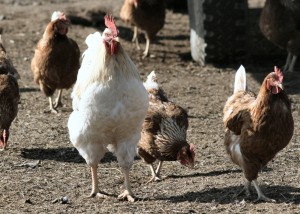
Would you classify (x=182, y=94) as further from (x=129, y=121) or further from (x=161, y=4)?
(x=129, y=121)

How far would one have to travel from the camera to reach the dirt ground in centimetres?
631

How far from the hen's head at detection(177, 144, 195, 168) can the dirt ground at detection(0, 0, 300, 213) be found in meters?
0.19

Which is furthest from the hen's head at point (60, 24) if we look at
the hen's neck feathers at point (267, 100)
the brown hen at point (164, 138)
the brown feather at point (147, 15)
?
the hen's neck feathers at point (267, 100)

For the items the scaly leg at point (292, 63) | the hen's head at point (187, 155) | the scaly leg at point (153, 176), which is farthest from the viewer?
the scaly leg at point (292, 63)

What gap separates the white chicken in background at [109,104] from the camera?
6098mm

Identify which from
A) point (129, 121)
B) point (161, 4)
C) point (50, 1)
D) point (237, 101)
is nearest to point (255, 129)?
point (237, 101)

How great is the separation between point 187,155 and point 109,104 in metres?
1.26

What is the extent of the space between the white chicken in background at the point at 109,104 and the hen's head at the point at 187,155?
0.68 meters

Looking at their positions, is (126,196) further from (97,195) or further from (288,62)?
(288,62)

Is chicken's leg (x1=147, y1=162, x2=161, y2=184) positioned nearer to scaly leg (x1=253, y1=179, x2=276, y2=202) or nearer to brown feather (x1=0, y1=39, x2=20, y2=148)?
scaly leg (x1=253, y1=179, x2=276, y2=202)

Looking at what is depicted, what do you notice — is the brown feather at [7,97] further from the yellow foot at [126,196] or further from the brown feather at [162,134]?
the yellow foot at [126,196]

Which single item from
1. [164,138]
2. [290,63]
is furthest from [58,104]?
[290,63]

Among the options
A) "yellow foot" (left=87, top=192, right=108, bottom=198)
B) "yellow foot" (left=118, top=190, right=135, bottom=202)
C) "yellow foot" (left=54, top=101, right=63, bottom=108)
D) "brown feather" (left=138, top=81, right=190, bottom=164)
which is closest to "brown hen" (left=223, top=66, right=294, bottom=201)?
"brown feather" (left=138, top=81, right=190, bottom=164)

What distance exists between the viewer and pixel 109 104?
607cm
